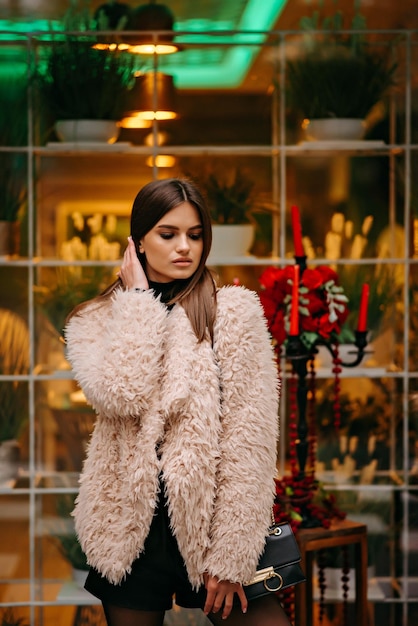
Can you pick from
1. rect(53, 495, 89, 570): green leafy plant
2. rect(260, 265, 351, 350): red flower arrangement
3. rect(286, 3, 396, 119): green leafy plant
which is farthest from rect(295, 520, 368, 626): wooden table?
rect(286, 3, 396, 119): green leafy plant

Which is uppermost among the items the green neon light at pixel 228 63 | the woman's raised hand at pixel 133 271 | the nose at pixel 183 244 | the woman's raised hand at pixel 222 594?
the green neon light at pixel 228 63

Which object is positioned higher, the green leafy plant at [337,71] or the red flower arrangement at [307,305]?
the green leafy plant at [337,71]

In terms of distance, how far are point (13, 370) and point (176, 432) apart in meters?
1.54

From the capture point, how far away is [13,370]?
3.30 metres

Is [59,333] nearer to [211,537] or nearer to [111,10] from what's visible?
[111,10]

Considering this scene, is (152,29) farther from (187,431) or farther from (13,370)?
(187,431)

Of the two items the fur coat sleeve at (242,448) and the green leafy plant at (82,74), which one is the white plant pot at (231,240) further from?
the fur coat sleeve at (242,448)

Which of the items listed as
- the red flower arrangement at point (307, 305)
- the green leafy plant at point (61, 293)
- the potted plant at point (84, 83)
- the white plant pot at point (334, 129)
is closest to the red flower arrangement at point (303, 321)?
the red flower arrangement at point (307, 305)

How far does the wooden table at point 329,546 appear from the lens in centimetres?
272

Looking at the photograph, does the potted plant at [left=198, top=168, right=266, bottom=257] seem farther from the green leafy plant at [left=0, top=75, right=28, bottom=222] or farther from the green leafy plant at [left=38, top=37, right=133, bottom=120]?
the green leafy plant at [left=0, top=75, right=28, bottom=222]

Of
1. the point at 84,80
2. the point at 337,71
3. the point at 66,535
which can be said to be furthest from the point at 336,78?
the point at 66,535

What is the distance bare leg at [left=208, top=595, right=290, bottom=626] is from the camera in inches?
75.2

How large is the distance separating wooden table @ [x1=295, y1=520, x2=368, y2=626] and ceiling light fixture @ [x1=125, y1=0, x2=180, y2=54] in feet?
5.47

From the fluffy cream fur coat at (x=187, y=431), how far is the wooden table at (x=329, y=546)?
0.89 m
